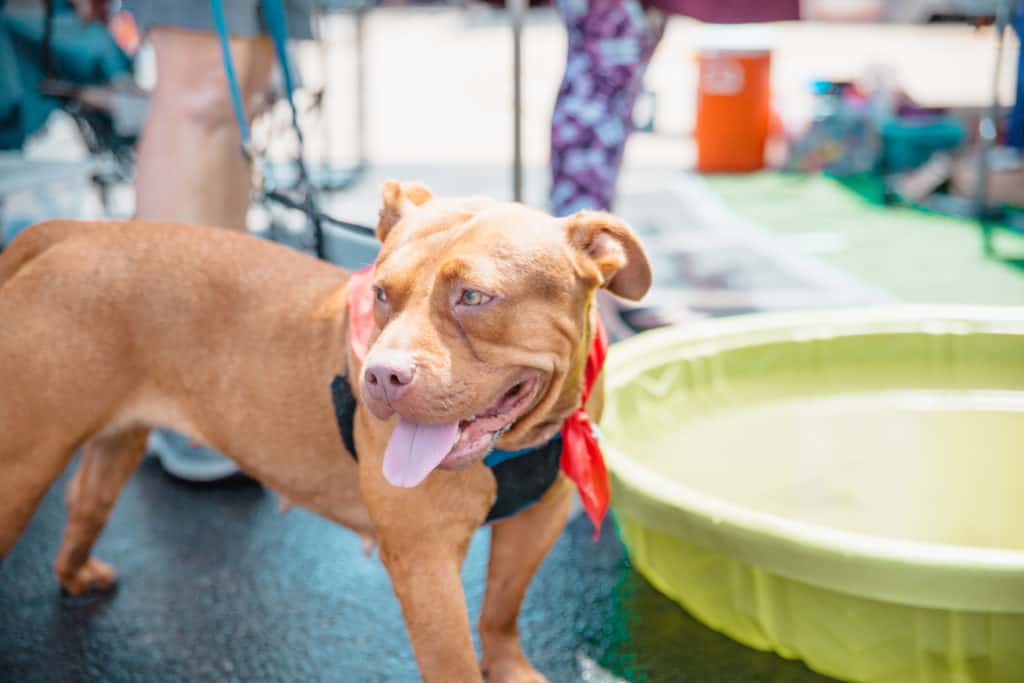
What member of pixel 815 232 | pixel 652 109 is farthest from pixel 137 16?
pixel 652 109

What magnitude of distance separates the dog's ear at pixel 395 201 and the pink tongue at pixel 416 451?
410mm

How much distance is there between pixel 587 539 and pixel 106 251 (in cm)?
132

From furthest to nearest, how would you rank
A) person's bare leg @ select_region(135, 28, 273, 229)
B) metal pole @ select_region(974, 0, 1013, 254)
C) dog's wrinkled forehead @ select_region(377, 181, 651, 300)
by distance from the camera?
metal pole @ select_region(974, 0, 1013, 254)
person's bare leg @ select_region(135, 28, 273, 229)
dog's wrinkled forehead @ select_region(377, 181, 651, 300)

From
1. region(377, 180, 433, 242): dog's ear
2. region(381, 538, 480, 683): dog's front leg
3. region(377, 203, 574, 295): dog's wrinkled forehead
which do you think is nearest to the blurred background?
region(381, 538, 480, 683): dog's front leg

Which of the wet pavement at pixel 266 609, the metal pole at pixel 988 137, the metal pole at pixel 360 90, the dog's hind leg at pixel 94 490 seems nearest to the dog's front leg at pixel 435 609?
the wet pavement at pixel 266 609

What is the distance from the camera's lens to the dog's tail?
2049mm

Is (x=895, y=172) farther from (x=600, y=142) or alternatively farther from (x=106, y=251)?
(x=106, y=251)

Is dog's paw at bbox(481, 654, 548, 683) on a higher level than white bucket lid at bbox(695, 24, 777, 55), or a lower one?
lower

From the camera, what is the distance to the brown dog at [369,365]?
5.16 feet

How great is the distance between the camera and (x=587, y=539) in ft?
8.72

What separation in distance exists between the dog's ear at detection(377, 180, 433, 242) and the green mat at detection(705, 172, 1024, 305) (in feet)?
10.1

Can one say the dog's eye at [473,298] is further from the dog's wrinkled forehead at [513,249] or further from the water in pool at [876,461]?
Answer: the water in pool at [876,461]

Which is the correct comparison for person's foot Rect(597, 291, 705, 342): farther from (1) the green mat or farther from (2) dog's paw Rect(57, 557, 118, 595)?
(2) dog's paw Rect(57, 557, 118, 595)

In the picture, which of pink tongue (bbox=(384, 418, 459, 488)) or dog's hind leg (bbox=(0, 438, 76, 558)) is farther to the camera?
dog's hind leg (bbox=(0, 438, 76, 558))
